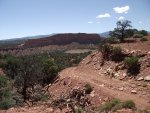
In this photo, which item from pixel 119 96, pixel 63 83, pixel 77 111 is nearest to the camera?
pixel 77 111

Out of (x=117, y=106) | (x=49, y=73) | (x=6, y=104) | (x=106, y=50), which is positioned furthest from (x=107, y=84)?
(x=49, y=73)

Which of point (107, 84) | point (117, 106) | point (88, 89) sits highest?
point (117, 106)

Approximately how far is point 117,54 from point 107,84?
5.80m

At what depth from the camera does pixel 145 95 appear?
17.7 metres

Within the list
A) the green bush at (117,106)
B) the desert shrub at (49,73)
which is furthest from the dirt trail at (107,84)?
the desert shrub at (49,73)

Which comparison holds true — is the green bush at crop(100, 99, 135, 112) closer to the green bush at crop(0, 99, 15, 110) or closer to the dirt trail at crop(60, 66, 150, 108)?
the dirt trail at crop(60, 66, 150, 108)

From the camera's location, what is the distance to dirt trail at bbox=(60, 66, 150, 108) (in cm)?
1683

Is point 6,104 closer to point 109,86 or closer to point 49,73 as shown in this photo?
point 109,86

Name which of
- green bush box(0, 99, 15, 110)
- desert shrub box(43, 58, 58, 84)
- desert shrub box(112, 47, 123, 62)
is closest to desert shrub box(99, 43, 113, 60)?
desert shrub box(112, 47, 123, 62)

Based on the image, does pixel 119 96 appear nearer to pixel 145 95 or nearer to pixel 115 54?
pixel 145 95

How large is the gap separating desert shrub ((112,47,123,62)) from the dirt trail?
2366 mm

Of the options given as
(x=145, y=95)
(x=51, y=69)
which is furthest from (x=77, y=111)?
(x=51, y=69)

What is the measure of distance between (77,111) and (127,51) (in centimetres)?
1284

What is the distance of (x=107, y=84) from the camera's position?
20.8 metres
